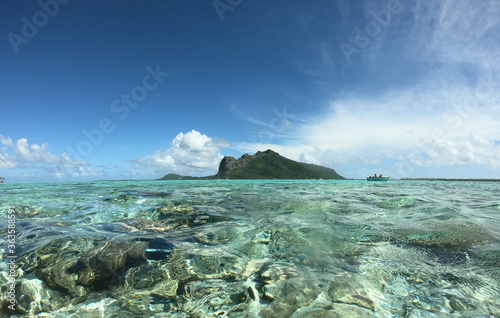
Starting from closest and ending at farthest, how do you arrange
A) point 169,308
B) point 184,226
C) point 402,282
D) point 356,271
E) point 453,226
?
1. point 169,308
2. point 402,282
3. point 356,271
4. point 453,226
5. point 184,226

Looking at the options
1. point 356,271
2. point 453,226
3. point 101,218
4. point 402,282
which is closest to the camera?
point 402,282

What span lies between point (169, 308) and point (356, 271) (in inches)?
133

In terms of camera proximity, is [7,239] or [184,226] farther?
[184,226]

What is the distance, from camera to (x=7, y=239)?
6301 millimetres

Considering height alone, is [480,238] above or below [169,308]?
above

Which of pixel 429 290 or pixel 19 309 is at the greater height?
pixel 429 290

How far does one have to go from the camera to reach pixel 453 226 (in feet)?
25.4

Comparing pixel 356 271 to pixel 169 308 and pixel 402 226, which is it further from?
pixel 402 226

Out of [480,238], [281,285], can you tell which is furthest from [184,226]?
[480,238]

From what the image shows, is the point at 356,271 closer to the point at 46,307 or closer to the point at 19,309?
the point at 46,307

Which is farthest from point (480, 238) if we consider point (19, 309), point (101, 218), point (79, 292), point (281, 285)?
point (101, 218)

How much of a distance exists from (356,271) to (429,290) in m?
1.11

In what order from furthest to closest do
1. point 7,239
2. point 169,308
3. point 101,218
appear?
1. point 101,218
2. point 7,239
3. point 169,308

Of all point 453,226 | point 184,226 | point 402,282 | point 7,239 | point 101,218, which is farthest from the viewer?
point 101,218
